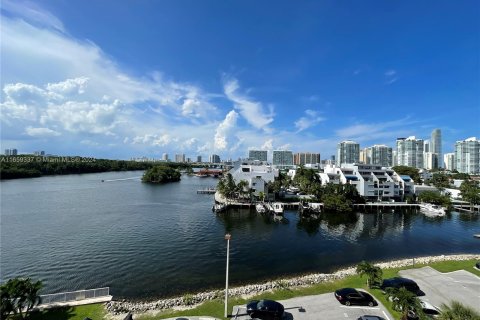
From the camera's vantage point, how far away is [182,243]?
117 feet

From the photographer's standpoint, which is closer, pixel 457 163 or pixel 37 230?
pixel 37 230

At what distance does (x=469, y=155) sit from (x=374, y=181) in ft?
414

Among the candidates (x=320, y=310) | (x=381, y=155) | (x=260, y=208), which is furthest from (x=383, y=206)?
(x=381, y=155)

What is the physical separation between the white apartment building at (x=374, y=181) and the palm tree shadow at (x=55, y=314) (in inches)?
2853

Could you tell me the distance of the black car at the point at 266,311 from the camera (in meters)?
15.8

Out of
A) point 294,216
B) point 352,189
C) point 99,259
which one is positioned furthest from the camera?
point 352,189

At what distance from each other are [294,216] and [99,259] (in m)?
40.6

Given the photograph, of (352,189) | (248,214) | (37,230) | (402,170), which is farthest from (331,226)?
(402,170)

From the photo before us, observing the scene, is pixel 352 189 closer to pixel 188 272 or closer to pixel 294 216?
pixel 294 216

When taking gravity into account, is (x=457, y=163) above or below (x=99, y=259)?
above

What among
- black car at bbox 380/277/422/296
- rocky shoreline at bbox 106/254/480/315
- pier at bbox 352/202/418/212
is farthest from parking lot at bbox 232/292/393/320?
pier at bbox 352/202/418/212

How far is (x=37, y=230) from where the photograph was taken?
133 ft

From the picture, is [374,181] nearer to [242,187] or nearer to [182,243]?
[242,187]

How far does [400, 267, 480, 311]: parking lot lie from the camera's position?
61.9 ft
